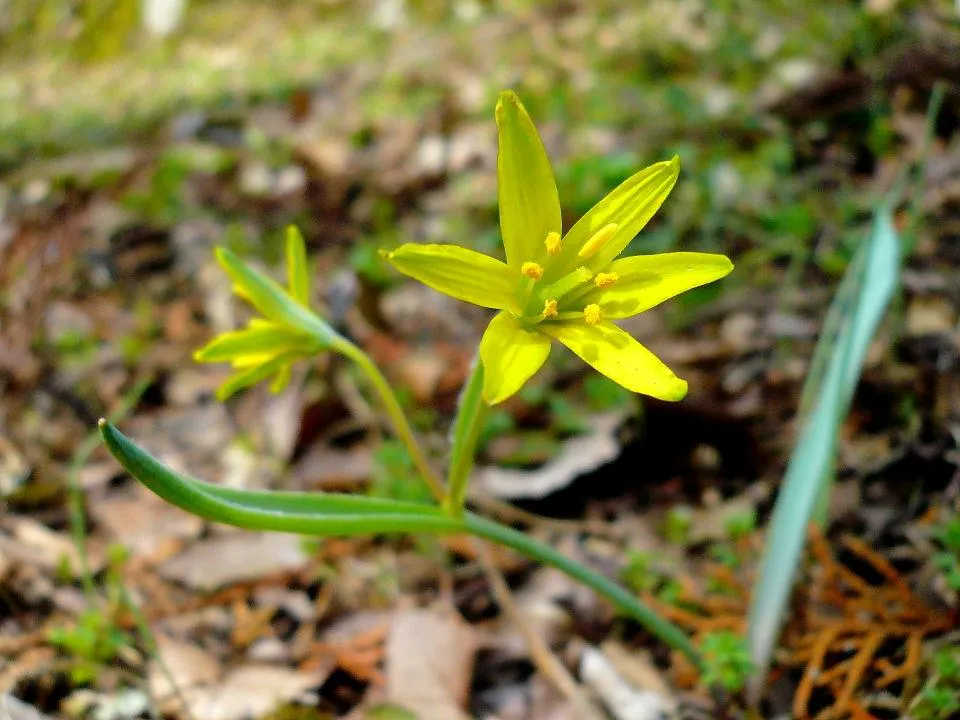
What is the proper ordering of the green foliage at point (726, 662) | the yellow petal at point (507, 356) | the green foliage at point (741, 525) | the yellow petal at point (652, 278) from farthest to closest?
the green foliage at point (741, 525)
the green foliage at point (726, 662)
the yellow petal at point (652, 278)
the yellow petal at point (507, 356)

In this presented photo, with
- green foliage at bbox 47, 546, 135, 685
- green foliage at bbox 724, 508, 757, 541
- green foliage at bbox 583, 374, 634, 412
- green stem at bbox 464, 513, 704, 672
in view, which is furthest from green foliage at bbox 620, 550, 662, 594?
green foliage at bbox 47, 546, 135, 685

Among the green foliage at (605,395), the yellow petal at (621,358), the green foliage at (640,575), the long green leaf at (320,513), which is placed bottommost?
the green foliage at (640,575)

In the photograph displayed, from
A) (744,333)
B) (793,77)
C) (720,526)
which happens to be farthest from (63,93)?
(720,526)

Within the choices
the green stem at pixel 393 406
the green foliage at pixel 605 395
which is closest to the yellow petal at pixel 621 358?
the green stem at pixel 393 406

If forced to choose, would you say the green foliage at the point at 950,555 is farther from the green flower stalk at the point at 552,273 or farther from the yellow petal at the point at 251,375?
the yellow petal at the point at 251,375

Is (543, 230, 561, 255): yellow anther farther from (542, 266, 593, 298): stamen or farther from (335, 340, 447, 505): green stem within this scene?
(335, 340, 447, 505): green stem

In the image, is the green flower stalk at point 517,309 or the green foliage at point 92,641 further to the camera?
the green foliage at point 92,641
